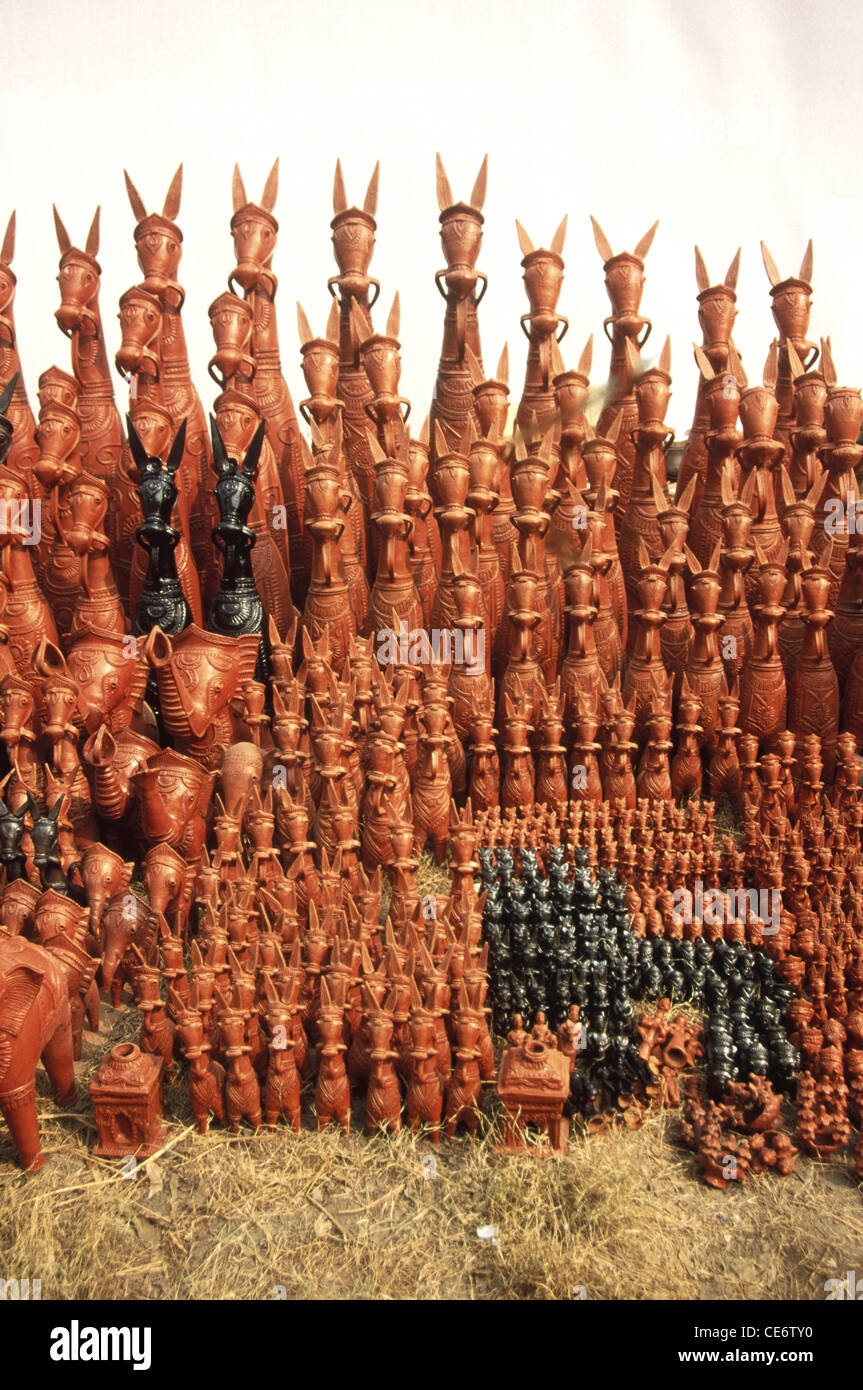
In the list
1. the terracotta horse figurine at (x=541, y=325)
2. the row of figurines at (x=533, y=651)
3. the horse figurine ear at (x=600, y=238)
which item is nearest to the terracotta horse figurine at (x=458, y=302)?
the terracotta horse figurine at (x=541, y=325)

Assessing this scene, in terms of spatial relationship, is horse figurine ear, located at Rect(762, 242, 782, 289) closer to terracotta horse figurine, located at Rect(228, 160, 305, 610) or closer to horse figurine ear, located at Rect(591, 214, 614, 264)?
horse figurine ear, located at Rect(591, 214, 614, 264)

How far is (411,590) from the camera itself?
5.30m

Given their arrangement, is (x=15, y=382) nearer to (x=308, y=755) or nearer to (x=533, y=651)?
(x=308, y=755)

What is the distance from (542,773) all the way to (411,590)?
1244mm

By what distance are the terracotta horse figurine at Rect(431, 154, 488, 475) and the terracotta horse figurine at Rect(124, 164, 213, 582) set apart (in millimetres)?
1568

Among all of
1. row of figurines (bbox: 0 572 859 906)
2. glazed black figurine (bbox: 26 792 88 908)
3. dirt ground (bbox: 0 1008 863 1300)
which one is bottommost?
dirt ground (bbox: 0 1008 863 1300)

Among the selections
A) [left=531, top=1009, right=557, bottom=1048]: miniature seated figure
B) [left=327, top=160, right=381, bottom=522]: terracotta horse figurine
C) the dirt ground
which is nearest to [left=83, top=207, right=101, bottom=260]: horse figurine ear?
[left=327, top=160, right=381, bottom=522]: terracotta horse figurine

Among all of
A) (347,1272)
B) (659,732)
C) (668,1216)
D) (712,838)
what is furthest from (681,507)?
(347,1272)

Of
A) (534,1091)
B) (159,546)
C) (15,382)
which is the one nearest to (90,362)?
(15,382)

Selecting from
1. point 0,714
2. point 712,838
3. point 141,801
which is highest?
point 0,714

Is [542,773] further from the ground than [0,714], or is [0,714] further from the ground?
[0,714]

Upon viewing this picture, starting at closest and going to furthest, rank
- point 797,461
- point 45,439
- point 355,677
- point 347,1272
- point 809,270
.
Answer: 1. point 347,1272
2. point 355,677
3. point 45,439
4. point 797,461
5. point 809,270

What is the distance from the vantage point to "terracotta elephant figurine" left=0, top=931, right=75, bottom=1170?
2863 mm

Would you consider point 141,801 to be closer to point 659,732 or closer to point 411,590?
point 411,590
